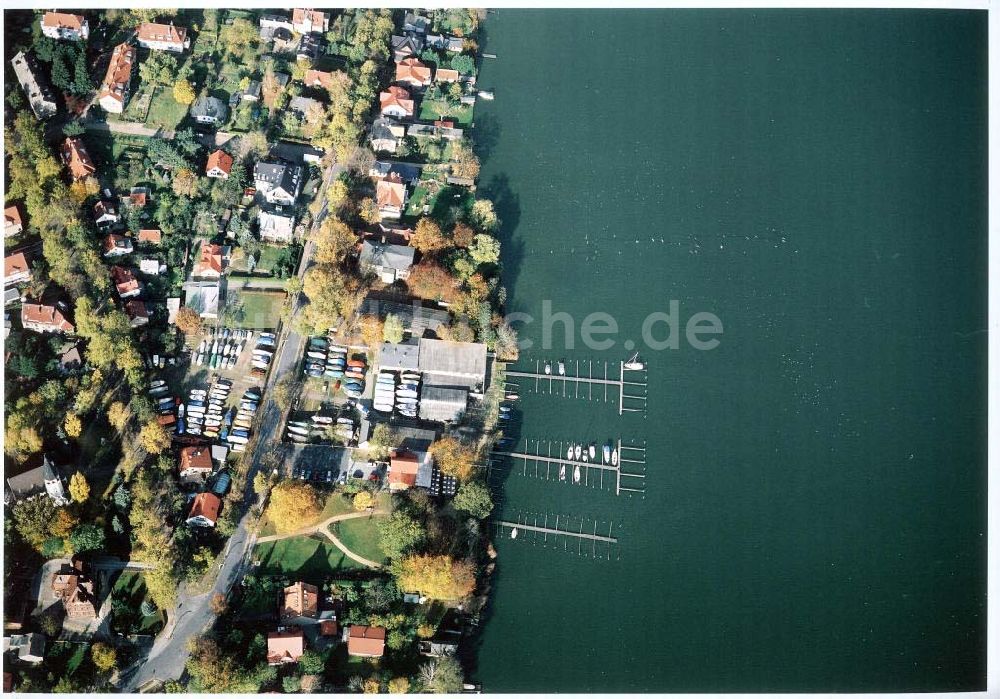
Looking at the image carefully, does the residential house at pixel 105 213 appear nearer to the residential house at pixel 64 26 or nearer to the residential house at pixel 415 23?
the residential house at pixel 64 26

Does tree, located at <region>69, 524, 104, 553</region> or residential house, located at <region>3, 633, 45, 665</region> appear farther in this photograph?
tree, located at <region>69, 524, 104, 553</region>

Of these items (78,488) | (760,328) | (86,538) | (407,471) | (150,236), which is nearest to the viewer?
(86,538)

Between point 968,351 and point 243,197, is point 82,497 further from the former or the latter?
point 968,351

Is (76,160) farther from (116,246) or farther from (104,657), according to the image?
(104,657)

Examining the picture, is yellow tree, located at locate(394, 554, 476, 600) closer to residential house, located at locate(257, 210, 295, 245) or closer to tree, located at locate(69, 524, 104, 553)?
tree, located at locate(69, 524, 104, 553)

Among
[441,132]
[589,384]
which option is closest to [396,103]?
[441,132]

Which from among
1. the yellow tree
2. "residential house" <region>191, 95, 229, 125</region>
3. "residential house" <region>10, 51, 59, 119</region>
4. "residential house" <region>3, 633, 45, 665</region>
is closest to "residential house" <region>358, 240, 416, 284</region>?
"residential house" <region>191, 95, 229, 125</region>

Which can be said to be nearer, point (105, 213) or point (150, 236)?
point (105, 213)

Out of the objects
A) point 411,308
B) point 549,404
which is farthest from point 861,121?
point 411,308
